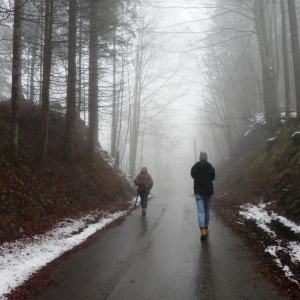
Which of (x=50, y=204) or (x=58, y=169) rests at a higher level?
(x=58, y=169)

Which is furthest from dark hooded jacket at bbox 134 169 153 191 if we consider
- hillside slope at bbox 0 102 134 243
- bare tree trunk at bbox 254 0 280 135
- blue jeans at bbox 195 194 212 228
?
bare tree trunk at bbox 254 0 280 135

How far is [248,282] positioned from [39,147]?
31.1 feet

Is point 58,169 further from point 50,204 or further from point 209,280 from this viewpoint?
point 209,280

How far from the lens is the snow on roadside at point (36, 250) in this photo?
4.80 meters

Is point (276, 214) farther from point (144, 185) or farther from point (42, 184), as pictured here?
point (42, 184)

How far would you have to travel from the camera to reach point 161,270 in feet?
16.9

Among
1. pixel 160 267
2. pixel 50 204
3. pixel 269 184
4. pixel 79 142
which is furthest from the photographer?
pixel 79 142

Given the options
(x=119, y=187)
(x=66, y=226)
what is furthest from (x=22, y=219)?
(x=119, y=187)

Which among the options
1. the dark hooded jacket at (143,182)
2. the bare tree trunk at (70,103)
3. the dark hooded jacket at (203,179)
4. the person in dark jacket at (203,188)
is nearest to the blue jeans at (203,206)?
the person in dark jacket at (203,188)

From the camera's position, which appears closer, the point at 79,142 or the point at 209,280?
the point at 209,280

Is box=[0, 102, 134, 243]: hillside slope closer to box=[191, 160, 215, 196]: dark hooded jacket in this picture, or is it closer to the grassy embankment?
box=[191, 160, 215, 196]: dark hooded jacket

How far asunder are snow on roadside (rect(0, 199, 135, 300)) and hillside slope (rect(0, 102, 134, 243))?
1.43ft

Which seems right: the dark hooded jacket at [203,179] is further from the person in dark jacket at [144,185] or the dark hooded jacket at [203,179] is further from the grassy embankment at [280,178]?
the person in dark jacket at [144,185]

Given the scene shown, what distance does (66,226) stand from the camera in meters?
8.35
